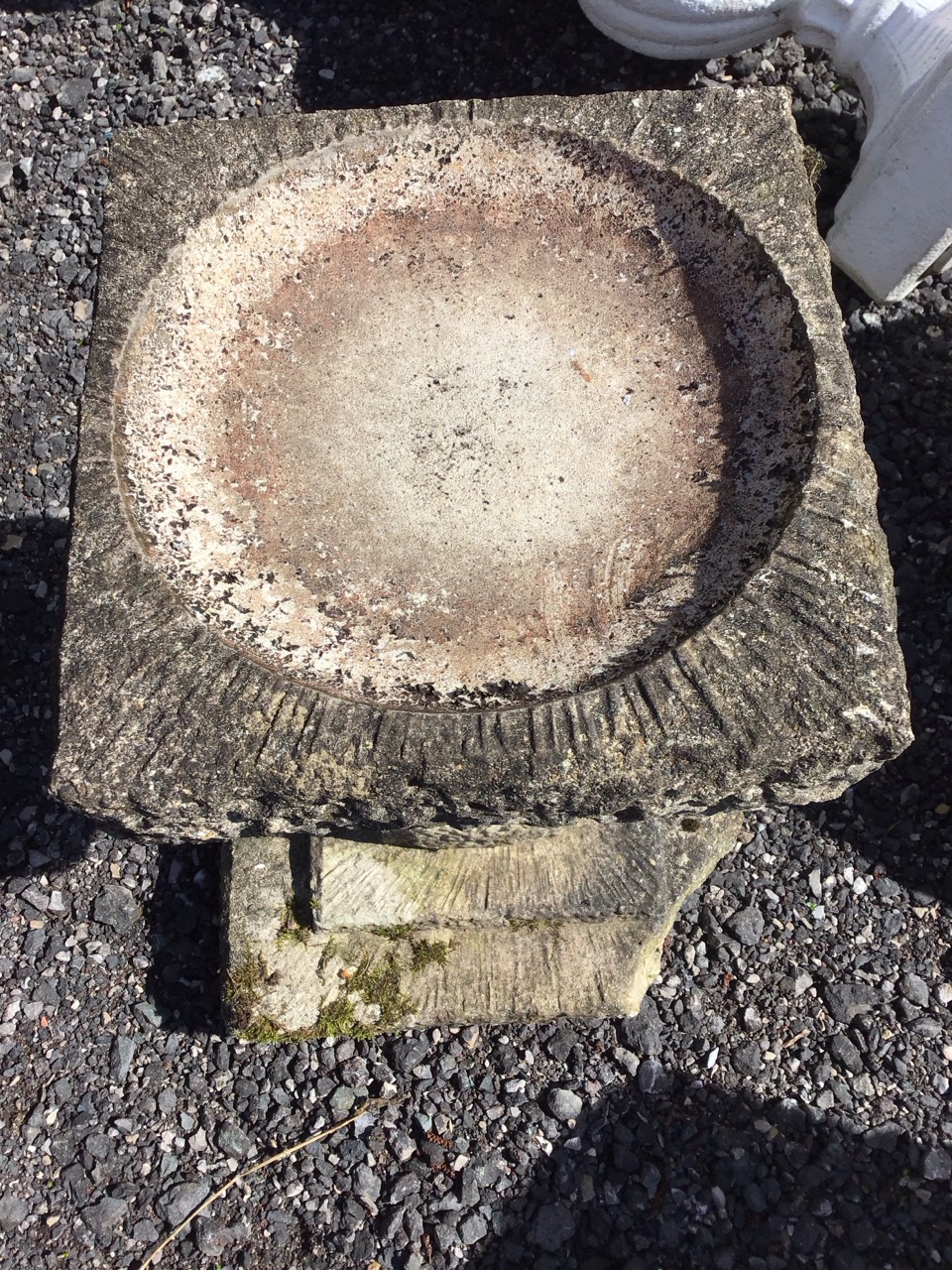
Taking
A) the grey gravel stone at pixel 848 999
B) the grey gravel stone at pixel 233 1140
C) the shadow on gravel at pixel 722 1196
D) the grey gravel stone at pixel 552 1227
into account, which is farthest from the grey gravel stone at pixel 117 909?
the grey gravel stone at pixel 848 999

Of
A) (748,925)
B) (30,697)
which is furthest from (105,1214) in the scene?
(748,925)

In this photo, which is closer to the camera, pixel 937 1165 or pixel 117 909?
pixel 937 1165

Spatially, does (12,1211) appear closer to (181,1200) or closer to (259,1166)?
(181,1200)

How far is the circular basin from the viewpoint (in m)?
1.93

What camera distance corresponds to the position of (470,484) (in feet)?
6.85

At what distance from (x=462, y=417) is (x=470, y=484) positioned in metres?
0.16

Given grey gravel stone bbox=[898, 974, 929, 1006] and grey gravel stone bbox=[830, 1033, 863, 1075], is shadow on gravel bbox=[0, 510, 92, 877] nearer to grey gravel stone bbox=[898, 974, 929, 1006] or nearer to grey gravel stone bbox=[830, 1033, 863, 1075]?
grey gravel stone bbox=[830, 1033, 863, 1075]

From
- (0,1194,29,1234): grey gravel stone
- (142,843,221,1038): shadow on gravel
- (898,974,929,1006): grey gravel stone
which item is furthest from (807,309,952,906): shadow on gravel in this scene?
(0,1194,29,1234): grey gravel stone

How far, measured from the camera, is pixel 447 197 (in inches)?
91.1

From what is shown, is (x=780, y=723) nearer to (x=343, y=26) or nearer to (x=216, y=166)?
(x=216, y=166)

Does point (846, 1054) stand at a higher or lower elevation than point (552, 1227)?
higher

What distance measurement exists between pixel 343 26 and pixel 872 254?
2.07 metres

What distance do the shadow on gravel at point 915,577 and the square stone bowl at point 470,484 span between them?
41.4 inches

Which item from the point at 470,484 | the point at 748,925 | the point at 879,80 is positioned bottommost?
the point at 748,925
